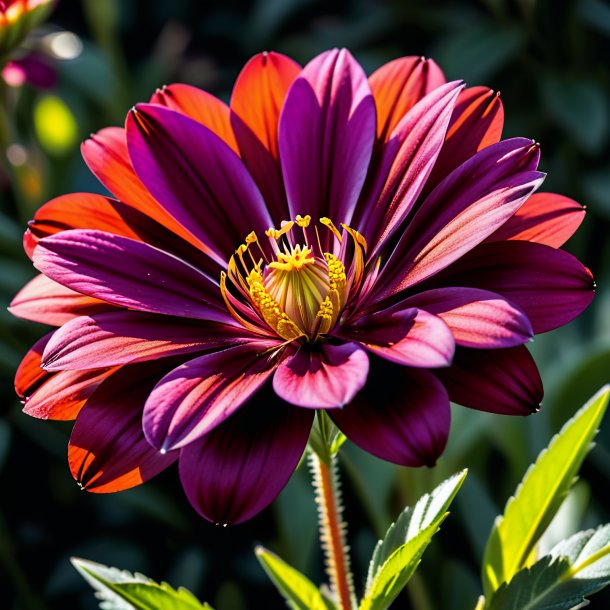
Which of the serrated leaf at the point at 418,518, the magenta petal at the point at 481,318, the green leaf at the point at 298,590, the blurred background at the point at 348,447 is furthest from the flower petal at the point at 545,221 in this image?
the blurred background at the point at 348,447

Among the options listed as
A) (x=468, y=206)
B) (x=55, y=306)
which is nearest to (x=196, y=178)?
(x=55, y=306)

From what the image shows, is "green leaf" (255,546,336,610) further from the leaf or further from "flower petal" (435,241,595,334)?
"flower petal" (435,241,595,334)

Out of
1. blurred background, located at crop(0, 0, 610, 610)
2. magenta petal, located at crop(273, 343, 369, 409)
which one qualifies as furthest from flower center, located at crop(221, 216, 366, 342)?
blurred background, located at crop(0, 0, 610, 610)

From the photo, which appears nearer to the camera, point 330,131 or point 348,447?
point 330,131

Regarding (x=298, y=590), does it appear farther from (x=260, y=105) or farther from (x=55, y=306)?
(x=260, y=105)

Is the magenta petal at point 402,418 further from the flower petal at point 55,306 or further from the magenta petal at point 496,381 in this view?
the flower petal at point 55,306

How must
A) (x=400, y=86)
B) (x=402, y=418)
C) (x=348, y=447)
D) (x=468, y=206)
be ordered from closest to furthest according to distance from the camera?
1. (x=402, y=418)
2. (x=468, y=206)
3. (x=400, y=86)
4. (x=348, y=447)

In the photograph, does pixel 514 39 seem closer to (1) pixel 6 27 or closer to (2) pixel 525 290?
(1) pixel 6 27
